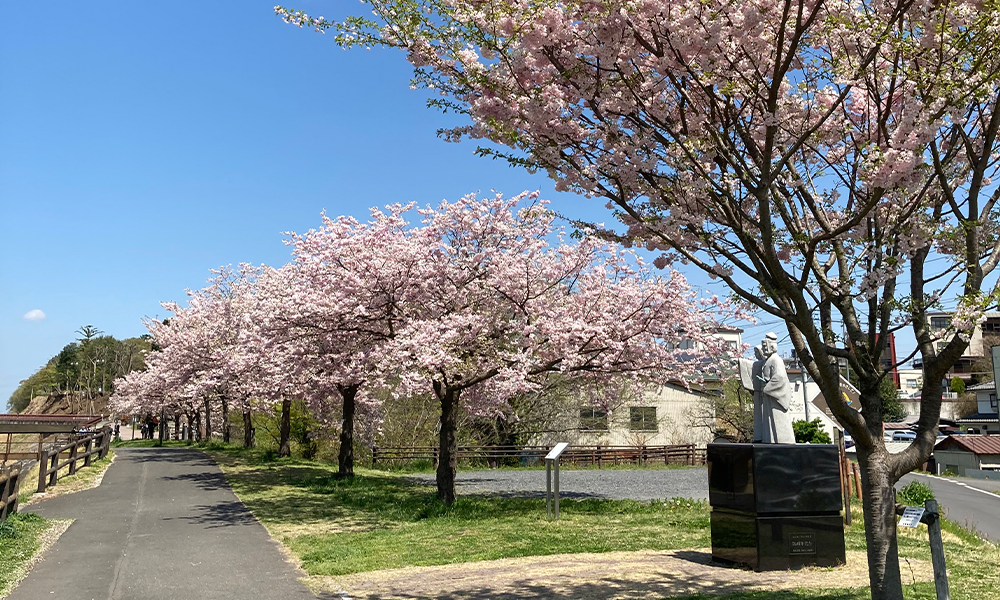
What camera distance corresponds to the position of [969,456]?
3759cm

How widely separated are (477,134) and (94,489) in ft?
51.1

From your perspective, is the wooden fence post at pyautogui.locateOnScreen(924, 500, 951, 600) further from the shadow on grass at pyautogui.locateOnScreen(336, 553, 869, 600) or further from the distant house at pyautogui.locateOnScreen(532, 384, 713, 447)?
the distant house at pyautogui.locateOnScreen(532, 384, 713, 447)

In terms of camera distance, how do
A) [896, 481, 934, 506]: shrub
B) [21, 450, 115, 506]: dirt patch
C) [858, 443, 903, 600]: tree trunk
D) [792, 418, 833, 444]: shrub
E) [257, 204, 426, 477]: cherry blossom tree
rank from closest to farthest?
[858, 443, 903, 600]: tree trunk < [896, 481, 934, 506]: shrub < [257, 204, 426, 477]: cherry blossom tree < [21, 450, 115, 506]: dirt patch < [792, 418, 833, 444]: shrub

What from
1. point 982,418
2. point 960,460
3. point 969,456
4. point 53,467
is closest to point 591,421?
point 969,456

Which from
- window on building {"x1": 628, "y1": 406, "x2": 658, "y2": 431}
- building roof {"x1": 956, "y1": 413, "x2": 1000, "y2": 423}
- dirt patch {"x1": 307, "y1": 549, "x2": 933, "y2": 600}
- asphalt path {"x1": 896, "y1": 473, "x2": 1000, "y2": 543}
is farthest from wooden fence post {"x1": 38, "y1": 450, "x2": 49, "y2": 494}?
building roof {"x1": 956, "y1": 413, "x2": 1000, "y2": 423}

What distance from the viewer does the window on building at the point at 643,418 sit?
123 ft

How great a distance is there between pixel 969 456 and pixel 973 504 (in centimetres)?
2077

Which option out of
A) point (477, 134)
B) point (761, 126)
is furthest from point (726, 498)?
point (477, 134)

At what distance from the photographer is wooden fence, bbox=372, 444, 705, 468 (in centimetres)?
2930

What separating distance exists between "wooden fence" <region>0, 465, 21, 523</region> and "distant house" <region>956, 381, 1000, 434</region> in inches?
2511

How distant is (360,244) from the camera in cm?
1572

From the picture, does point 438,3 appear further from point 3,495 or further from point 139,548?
point 3,495

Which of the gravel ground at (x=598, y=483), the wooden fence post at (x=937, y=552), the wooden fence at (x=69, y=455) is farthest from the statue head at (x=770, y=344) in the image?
the wooden fence at (x=69, y=455)

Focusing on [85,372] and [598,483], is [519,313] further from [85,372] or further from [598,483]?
[85,372]
